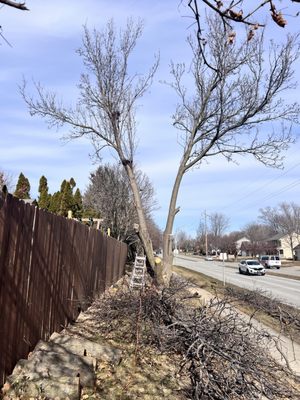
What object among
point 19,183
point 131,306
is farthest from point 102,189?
point 131,306

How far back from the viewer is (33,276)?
5.41 meters

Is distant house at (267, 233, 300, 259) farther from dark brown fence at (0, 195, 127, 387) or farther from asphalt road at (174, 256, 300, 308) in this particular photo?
dark brown fence at (0, 195, 127, 387)

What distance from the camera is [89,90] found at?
18797 mm

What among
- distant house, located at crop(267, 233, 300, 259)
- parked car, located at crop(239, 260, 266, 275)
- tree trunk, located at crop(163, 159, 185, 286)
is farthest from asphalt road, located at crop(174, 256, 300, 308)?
Answer: distant house, located at crop(267, 233, 300, 259)

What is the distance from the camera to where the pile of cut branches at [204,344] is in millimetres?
5332

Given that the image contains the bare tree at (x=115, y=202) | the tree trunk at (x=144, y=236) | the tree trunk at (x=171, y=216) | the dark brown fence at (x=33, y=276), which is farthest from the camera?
the bare tree at (x=115, y=202)

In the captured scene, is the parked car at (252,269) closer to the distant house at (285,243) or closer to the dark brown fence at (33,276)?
the dark brown fence at (33,276)

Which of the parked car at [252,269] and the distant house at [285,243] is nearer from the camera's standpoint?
the parked car at [252,269]

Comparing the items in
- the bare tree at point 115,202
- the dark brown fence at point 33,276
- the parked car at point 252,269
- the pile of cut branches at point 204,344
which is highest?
the bare tree at point 115,202

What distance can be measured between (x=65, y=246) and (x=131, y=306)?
179 cm

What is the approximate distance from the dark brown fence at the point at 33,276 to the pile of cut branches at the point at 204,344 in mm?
1024

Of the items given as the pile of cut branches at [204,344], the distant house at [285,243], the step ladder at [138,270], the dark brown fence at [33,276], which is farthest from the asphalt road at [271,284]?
the distant house at [285,243]

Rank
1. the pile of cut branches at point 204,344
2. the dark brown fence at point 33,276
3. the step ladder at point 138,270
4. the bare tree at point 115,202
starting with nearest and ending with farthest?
the dark brown fence at point 33,276 < the pile of cut branches at point 204,344 < the step ladder at point 138,270 < the bare tree at point 115,202

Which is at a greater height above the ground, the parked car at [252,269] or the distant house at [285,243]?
the distant house at [285,243]
